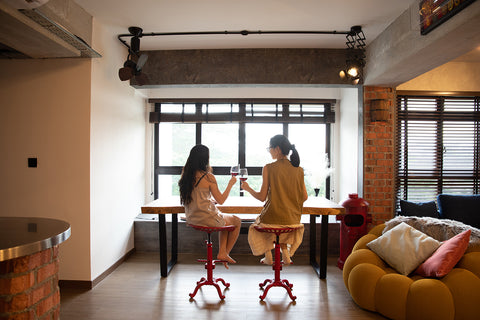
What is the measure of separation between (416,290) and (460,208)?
6.60ft

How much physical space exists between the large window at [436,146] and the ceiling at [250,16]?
55.3 inches

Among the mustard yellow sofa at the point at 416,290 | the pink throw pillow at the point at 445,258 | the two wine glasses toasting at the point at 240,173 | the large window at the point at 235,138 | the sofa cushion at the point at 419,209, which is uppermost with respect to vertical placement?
the large window at the point at 235,138

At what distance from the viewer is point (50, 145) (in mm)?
3084

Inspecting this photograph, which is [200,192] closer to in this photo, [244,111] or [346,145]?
[244,111]

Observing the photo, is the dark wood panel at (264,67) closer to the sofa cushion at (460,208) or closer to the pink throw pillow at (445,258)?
the sofa cushion at (460,208)

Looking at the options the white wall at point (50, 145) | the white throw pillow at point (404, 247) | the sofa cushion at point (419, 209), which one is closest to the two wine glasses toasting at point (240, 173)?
the white throw pillow at point (404, 247)

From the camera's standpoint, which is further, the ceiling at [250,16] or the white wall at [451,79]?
the white wall at [451,79]

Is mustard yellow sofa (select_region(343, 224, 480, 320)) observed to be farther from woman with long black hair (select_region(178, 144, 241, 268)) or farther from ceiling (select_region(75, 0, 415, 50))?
ceiling (select_region(75, 0, 415, 50))

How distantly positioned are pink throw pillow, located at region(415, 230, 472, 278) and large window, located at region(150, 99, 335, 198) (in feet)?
7.95

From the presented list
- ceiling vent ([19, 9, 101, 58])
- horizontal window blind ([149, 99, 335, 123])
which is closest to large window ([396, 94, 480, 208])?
horizontal window blind ([149, 99, 335, 123])

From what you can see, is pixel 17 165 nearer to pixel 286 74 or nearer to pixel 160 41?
pixel 160 41

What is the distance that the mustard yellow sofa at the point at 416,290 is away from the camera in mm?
2219

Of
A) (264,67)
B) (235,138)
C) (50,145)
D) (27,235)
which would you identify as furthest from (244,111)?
(27,235)

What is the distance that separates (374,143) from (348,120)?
2.41 ft
